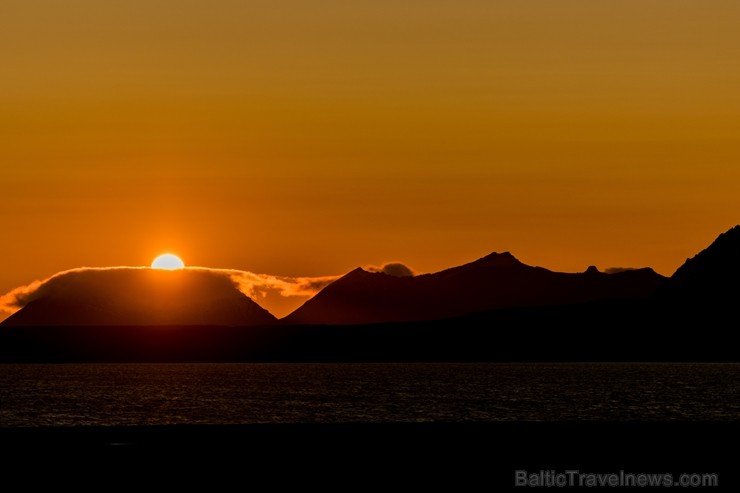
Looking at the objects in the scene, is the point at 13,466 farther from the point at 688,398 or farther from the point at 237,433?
the point at 688,398

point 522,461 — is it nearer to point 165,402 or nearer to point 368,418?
point 368,418

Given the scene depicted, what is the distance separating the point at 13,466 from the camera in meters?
30.8

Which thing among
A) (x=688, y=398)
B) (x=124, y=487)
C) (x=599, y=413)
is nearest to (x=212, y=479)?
(x=124, y=487)

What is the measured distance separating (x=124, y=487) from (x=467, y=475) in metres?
8.53

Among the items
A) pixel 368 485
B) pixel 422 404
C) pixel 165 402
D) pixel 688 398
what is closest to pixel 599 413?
pixel 422 404

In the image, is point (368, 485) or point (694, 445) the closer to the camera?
point (368, 485)

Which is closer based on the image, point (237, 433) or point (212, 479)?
point (212, 479)

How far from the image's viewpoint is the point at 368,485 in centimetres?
2948

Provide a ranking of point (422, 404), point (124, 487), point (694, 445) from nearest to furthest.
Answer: point (124, 487), point (694, 445), point (422, 404)

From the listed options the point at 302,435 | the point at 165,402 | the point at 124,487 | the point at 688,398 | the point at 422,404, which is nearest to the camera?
the point at 124,487

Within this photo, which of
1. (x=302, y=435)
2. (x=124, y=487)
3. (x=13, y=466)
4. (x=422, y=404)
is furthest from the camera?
(x=422, y=404)

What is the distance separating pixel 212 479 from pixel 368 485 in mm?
3873

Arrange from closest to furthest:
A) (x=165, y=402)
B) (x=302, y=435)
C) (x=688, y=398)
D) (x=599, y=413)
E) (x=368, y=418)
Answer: (x=302, y=435), (x=368, y=418), (x=599, y=413), (x=165, y=402), (x=688, y=398)

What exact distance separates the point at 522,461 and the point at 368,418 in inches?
2201
